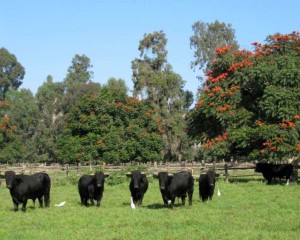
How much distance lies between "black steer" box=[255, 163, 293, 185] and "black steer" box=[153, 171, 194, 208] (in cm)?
1191

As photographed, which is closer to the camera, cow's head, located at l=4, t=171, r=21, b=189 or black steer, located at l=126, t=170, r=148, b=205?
cow's head, located at l=4, t=171, r=21, b=189

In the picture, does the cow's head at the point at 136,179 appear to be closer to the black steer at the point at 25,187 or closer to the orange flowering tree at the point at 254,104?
the black steer at the point at 25,187

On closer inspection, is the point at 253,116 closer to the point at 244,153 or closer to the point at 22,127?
the point at 244,153

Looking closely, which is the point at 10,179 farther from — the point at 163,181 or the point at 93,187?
the point at 163,181

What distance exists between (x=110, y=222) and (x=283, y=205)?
639cm

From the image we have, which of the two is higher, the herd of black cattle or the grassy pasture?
the herd of black cattle

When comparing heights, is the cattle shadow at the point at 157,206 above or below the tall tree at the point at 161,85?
below

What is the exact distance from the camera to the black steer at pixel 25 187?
17.5m

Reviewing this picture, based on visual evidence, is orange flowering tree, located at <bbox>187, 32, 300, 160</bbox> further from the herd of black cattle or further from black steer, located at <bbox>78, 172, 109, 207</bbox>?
black steer, located at <bbox>78, 172, 109, 207</bbox>

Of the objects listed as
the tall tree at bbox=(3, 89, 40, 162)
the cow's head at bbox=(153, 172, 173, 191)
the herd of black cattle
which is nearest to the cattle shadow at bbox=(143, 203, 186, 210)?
the herd of black cattle

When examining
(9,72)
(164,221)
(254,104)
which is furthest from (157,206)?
(9,72)

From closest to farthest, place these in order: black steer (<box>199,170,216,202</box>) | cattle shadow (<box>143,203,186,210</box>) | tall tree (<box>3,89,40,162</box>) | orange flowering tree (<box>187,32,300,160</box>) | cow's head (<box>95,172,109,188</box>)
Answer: cattle shadow (<box>143,203,186,210</box>)
cow's head (<box>95,172,109,188</box>)
black steer (<box>199,170,216,202</box>)
orange flowering tree (<box>187,32,300,160</box>)
tall tree (<box>3,89,40,162</box>)

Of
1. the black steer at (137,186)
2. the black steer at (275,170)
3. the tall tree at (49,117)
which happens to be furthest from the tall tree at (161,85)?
the black steer at (137,186)

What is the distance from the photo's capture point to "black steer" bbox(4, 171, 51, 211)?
689 inches
